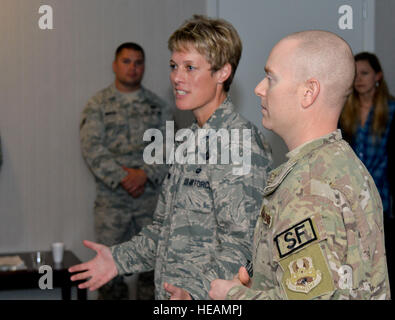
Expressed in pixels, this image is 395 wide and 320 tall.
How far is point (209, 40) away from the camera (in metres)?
1.57

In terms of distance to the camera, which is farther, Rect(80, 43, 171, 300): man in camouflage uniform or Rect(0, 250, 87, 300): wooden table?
Rect(80, 43, 171, 300): man in camouflage uniform

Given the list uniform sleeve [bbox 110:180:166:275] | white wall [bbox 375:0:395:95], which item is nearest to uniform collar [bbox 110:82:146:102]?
white wall [bbox 375:0:395:95]

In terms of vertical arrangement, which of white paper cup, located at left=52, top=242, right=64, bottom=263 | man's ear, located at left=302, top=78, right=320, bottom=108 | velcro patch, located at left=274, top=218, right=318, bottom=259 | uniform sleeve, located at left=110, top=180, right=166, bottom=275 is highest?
man's ear, located at left=302, top=78, right=320, bottom=108

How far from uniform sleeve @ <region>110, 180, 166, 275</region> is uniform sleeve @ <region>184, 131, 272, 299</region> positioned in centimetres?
21

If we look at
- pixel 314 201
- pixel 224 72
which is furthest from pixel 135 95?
pixel 314 201

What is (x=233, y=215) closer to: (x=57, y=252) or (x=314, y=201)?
(x=314, y=201)

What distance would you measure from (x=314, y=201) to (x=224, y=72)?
32.7 inches

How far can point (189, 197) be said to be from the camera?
147cm

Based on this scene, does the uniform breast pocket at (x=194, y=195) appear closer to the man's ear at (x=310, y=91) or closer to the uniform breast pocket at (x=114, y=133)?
the man's ear at (x=310, y=91)

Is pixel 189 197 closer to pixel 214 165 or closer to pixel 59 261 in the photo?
pixel 214 165

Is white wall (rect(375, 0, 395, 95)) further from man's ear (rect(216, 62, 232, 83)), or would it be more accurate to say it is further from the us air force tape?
the us air force tape

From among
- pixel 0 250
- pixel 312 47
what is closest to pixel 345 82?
pixel 312 47

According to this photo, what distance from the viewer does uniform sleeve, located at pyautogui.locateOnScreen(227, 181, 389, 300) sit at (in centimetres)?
85

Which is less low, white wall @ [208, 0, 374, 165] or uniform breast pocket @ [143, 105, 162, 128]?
white wall @ [208, 0, 374, 165]
